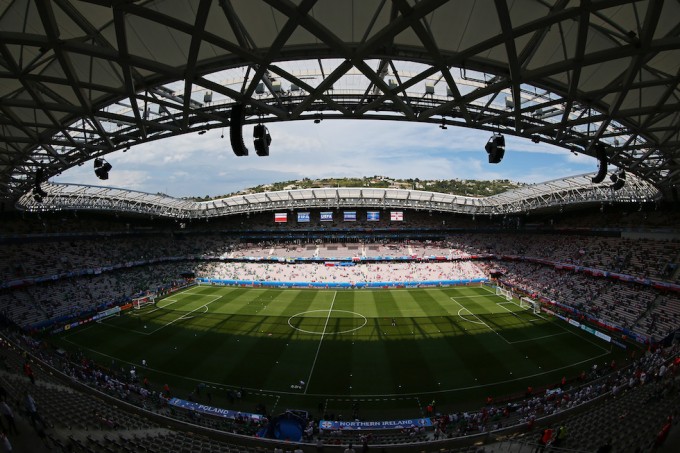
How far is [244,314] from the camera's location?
36.5 metres

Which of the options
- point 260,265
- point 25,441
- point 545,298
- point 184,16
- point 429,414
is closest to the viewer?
point 184,16

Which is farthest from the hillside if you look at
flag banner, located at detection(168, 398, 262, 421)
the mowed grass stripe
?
flag banner, located at detection(168, 398, 262, 421)

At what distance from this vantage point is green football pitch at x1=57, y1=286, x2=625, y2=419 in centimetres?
2084

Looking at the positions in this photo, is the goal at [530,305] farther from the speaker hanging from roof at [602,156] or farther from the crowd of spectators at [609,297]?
the speaker hanging from roof at [602,156]

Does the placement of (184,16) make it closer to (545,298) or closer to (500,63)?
(500,63)

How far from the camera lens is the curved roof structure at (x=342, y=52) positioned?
700 centimetres

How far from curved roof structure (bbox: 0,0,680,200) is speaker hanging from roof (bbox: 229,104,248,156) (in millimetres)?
360

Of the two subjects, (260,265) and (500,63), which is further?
(260,265)

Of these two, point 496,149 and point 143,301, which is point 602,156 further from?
point 143,301

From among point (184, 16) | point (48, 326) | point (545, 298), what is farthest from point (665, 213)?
point (48, 326)

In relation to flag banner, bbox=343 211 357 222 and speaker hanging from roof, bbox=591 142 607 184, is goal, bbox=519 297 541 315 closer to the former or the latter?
speaker hanging from roof, bbox=591 142 607 184

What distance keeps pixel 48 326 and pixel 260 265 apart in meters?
29.8

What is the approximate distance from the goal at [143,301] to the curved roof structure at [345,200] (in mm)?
16500

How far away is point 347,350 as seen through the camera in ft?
87.6
